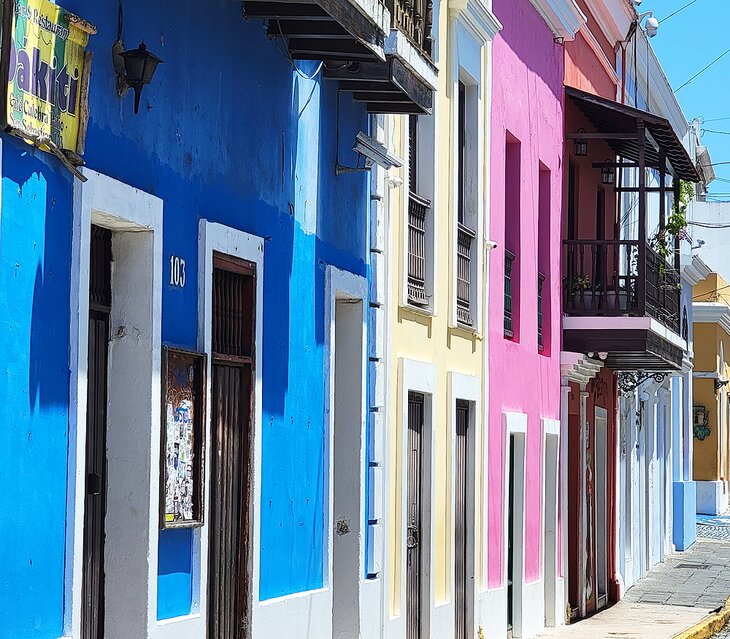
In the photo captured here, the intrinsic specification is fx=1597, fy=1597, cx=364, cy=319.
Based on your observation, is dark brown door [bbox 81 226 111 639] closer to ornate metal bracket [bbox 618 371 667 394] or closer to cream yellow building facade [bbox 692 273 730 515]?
ornate metal bracket [bbox 618 371 667 394]

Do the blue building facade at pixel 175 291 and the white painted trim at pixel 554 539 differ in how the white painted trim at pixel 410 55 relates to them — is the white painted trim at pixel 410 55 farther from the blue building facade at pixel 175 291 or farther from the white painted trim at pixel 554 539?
the white painted trim at pixel 554 539

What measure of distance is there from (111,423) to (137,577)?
2.36 feet

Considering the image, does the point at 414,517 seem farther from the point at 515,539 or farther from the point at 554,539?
the point at 554,539

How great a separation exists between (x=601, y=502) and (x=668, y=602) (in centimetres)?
157

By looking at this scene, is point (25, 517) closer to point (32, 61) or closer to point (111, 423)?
point (111, 423)

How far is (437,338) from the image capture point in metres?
13.1

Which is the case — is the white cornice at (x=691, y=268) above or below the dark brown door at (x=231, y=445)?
above

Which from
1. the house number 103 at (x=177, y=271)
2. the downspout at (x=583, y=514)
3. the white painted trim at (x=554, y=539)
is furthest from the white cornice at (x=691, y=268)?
the house number 103 at (x=177, y=271)

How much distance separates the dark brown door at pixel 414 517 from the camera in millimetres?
12422

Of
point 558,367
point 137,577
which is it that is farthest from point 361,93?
point 558,367

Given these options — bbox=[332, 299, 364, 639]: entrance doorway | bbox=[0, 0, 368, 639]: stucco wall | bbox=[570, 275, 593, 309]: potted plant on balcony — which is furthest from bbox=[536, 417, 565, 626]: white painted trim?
bbox=[0, 0, 368, 639]: stucco wall

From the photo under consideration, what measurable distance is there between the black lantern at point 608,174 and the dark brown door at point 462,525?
681 centimetres

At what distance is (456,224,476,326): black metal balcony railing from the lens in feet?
45.5

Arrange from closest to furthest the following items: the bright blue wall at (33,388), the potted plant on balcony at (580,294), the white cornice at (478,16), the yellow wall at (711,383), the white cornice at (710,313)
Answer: the bright blue wall at (33,388) → the white cornice at (478,16) → the potted plant on balcony at (580,294) → the white cornice at (710,313) → the yellow wall at (711,383)
